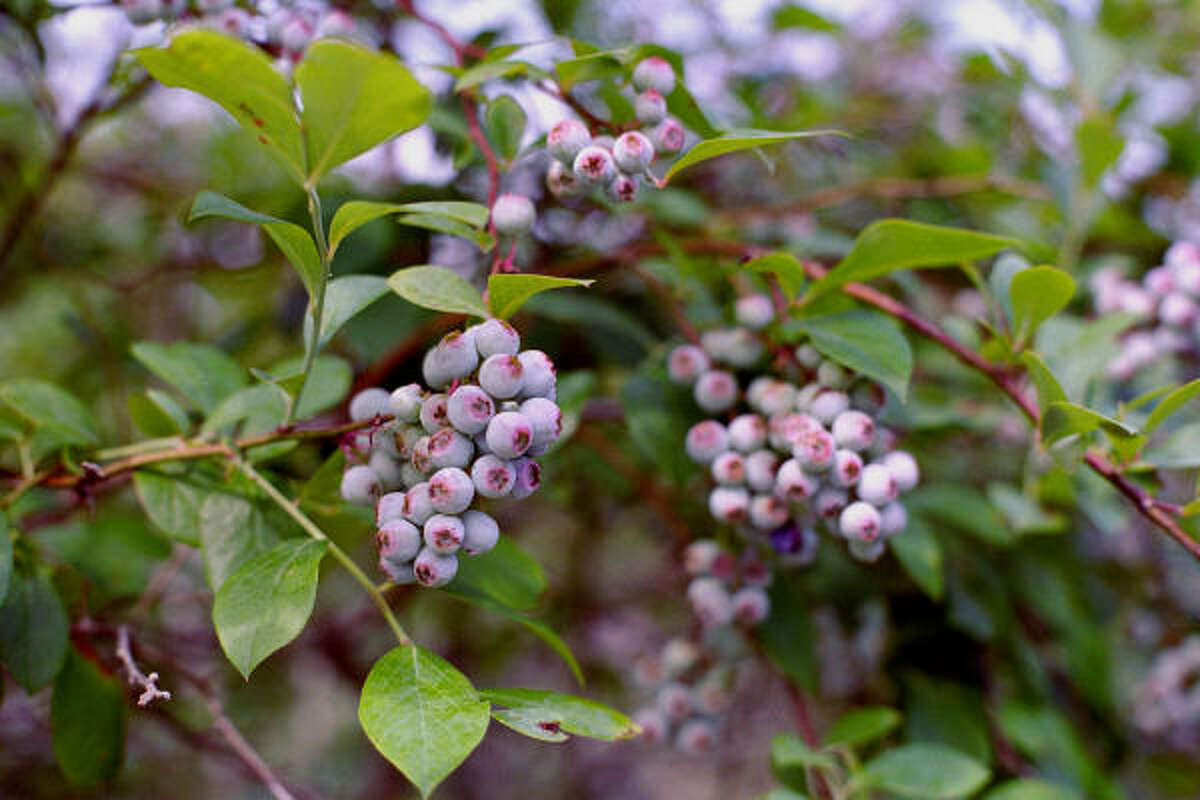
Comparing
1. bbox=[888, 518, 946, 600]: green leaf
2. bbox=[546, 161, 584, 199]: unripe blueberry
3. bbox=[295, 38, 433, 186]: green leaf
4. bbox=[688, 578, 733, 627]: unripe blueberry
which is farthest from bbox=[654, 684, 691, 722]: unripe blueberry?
bbox=[295, 38, 433, 186]: green leaf

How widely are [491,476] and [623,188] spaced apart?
238mm

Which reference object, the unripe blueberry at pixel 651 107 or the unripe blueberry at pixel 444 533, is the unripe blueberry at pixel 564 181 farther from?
the unripe blueberry at pixel 444 533

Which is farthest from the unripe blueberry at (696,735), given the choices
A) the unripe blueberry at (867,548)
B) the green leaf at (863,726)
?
the unripe blueberry at (867,548)

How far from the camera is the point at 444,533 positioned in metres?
0.59

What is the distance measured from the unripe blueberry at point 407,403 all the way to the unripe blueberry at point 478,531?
74 millimetres

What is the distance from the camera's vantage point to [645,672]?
1135 mm

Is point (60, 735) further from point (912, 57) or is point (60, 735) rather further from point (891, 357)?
point (912, 57)

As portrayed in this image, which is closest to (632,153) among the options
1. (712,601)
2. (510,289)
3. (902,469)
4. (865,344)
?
(510,289)

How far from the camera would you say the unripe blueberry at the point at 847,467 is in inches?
29.5

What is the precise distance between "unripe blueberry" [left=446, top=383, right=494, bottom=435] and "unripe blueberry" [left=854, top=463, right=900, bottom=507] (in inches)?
13.3

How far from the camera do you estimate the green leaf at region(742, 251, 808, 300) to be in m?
0.76

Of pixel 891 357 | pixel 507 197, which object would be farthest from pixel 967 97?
pixel 507 197

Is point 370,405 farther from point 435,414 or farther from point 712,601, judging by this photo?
point 712,601

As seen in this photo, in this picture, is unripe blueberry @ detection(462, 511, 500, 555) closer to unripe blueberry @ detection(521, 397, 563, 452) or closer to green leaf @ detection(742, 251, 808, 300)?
unripe blueberry @ detection(521, 397, 563, 452)
